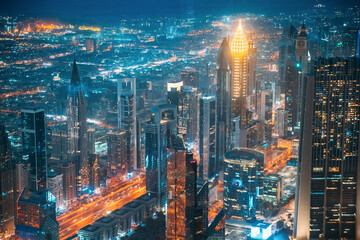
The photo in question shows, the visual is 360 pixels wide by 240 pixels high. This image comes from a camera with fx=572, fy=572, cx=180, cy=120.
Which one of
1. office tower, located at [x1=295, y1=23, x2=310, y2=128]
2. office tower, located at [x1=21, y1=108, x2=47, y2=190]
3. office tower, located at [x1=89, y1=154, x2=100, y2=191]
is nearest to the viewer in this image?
office tower, located at [x1=21, y1=108, x2=47, y2=190]

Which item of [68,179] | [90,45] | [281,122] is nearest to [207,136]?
[281,122]

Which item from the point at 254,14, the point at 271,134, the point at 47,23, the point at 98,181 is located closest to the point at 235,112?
the point at 271,134

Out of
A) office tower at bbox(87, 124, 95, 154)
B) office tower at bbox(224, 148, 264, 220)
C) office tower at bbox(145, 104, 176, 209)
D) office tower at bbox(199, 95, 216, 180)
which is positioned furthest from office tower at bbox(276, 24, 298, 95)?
office tower at bbox(87, 124, 95, 154)

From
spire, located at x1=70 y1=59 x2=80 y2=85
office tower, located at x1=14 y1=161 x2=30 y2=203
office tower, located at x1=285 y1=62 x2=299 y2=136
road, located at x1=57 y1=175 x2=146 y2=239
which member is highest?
spire, located at x1=70 y1=59 x2=80 y2=85

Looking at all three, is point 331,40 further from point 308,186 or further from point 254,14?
point 308,186

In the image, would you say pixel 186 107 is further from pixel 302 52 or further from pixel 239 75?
pixel 302 52

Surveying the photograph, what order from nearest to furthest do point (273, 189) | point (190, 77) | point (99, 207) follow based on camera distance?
1. point (99, 207)
2. point (273, 189)
3. point (190, 77)

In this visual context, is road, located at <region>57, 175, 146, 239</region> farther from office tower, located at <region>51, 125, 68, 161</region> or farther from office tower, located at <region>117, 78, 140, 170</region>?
office tower, located at <region>51, 125, 68, 161</region>
